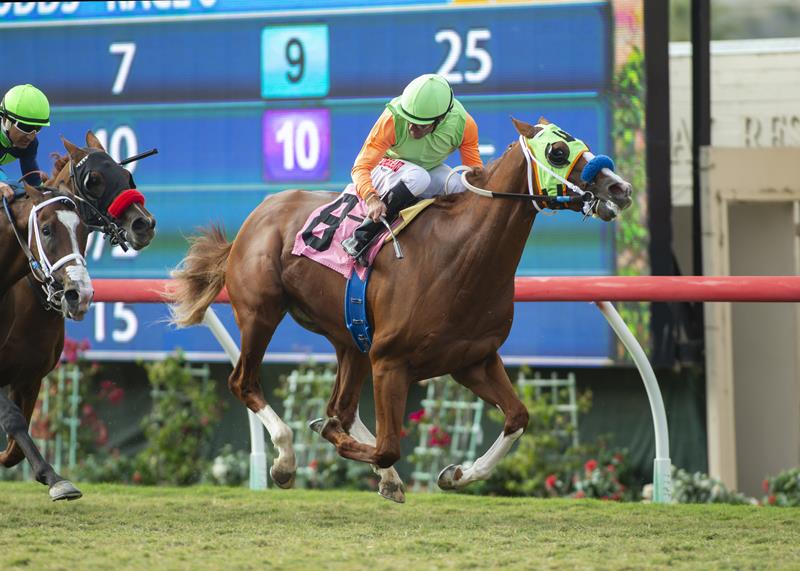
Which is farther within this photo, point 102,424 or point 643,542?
point 102,424

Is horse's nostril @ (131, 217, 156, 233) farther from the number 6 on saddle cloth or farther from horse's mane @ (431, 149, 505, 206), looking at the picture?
horse's mane @ (431, 149, 505, 206)

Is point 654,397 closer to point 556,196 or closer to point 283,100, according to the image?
point 556,196

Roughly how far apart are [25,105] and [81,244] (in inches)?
27.9

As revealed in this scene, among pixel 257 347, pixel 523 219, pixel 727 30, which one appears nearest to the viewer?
pixel 523 219

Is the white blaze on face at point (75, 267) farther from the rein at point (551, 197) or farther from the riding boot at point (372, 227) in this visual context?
the rein at point (551, 197)

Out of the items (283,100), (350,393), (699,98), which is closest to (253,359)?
(350,393)

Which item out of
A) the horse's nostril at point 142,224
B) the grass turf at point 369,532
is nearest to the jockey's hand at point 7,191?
the horse's nostril at point 142,224

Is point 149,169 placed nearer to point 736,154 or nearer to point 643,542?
point 736,154

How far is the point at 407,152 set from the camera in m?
5.10

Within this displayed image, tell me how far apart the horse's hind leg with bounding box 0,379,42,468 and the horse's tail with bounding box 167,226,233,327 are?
691 mm

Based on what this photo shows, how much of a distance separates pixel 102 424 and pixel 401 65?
8.74 ft

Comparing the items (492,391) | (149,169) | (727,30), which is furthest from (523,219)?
(727,30)

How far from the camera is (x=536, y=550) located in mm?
4273

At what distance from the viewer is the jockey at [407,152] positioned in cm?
487
